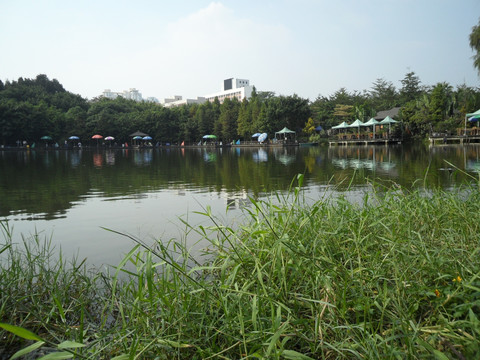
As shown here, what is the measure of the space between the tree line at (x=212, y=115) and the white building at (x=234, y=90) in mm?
41572

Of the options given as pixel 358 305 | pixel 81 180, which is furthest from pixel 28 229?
pixel 81 180

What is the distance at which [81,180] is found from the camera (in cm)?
1078

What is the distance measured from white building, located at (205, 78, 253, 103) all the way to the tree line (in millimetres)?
41572

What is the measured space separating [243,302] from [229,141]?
4921cm

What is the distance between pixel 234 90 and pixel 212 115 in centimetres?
4826

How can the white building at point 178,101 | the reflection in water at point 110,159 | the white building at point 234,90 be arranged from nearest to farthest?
the reflection in water at point 110,159, the white building at point 234,90, the white building at point 178,101

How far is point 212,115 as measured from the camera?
51250mm

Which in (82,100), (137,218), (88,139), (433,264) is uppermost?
(82,100)

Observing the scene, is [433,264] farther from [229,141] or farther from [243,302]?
[229,141]

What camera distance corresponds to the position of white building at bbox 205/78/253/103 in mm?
94062

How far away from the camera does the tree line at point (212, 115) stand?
35.2 meters

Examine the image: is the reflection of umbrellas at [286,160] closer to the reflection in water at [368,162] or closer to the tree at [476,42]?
the reflection in water at [368,162]

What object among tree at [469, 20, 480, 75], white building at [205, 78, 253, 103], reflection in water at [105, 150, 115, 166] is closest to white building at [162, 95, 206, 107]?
white building at [205, 78, 253, 103]

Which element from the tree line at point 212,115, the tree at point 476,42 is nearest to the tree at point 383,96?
the tree line at point 212,115
